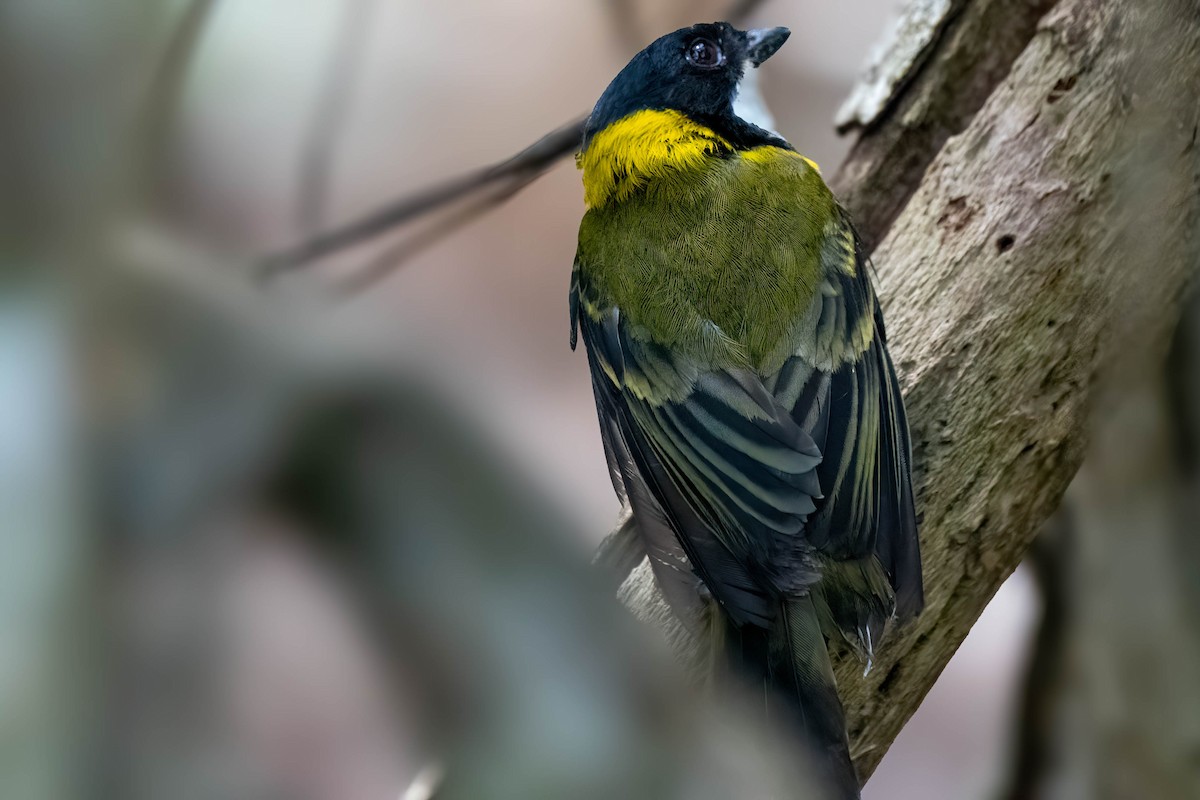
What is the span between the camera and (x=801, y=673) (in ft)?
5.04

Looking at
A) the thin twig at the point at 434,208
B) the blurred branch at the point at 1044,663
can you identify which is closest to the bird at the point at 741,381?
the thin twig at the point at 434,208

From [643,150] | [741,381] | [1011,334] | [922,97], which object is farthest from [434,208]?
[922,97]

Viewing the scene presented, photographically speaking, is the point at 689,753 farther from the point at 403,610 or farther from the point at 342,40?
the point at 342,40

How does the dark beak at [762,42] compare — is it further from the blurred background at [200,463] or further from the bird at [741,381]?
the blurred background at [200,463]

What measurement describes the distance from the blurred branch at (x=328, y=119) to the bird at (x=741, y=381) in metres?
0.79

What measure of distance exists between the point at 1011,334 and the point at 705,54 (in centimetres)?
91

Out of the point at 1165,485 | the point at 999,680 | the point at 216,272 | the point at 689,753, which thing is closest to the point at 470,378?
the point at 216,272

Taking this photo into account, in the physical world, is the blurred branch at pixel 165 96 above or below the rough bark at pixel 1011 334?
above

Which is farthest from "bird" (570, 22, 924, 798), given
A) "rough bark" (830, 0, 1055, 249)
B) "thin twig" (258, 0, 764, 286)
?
"rough bark" (830, 0, 1055, 249)

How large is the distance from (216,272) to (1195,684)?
5.37 feet

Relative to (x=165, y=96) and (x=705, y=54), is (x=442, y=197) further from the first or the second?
(x=705, y=54)

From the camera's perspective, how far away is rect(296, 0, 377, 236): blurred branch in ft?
2.69

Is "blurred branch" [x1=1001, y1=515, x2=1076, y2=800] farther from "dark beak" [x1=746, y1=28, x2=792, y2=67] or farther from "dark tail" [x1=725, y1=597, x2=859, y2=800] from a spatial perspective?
"dark beak" [x1=746, y1=28, x2=792, y2=67]

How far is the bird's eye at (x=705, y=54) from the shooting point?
2.19m
